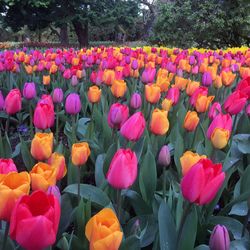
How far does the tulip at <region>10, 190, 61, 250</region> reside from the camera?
896 millimetres

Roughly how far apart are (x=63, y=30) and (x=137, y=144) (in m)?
21.4

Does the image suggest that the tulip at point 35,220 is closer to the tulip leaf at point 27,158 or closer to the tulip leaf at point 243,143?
the tulip leaf at point 27,158

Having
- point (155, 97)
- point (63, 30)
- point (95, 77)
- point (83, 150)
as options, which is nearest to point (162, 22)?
point (63, 30)

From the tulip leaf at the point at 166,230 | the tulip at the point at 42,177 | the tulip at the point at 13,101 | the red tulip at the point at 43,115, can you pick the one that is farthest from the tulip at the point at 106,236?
the tulip at the point at 13,101

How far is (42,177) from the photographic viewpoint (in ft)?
4.05

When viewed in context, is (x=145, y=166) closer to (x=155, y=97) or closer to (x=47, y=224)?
(x=155, y=97)

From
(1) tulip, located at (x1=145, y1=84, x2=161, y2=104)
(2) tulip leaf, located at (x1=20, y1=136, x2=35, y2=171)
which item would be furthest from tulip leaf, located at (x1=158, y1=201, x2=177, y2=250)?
(1) tulip, located at (x1=145, y1=84, x2=161, y2=104)

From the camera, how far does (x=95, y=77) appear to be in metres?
3.56

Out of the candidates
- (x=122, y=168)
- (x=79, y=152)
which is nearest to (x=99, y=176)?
(x=79, y=152)

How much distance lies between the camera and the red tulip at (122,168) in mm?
1213

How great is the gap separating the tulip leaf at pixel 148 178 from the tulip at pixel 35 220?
3.08 ft

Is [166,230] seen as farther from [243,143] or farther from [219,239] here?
[243,143]

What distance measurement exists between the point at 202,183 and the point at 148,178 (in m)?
0.74

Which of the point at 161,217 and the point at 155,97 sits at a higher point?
the point at 155,97
